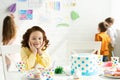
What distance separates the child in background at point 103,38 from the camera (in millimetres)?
4972

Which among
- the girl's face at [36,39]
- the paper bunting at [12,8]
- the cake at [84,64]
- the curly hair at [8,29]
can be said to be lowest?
the cake at [84,64]

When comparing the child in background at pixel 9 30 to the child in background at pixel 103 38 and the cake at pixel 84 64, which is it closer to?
the child in background at pixel 103 38

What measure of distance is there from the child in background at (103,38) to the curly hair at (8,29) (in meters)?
1.46

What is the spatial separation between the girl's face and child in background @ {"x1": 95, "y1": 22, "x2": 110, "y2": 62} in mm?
2622

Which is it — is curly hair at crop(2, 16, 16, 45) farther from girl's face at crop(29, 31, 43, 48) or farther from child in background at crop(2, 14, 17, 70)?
girl's face at crop(29, 31, 43, 48)

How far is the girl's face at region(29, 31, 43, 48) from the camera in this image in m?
2.46

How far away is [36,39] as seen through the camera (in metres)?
2.47

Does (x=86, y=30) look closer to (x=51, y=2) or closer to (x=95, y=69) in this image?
(x=51, y=2)

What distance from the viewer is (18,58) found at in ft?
8.46

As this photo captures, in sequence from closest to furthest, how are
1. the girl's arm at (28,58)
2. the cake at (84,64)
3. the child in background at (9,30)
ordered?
the cake at (84,64), the girl's arm at (28,58), the child in background at (9,30)

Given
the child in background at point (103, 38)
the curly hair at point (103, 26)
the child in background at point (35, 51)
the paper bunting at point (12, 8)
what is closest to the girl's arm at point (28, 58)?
the child in background at point (35, 51)

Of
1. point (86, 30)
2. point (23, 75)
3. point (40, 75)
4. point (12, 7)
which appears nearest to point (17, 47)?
point (23, 75)

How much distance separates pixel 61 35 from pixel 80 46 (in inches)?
81.1

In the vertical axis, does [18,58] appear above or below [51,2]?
below
